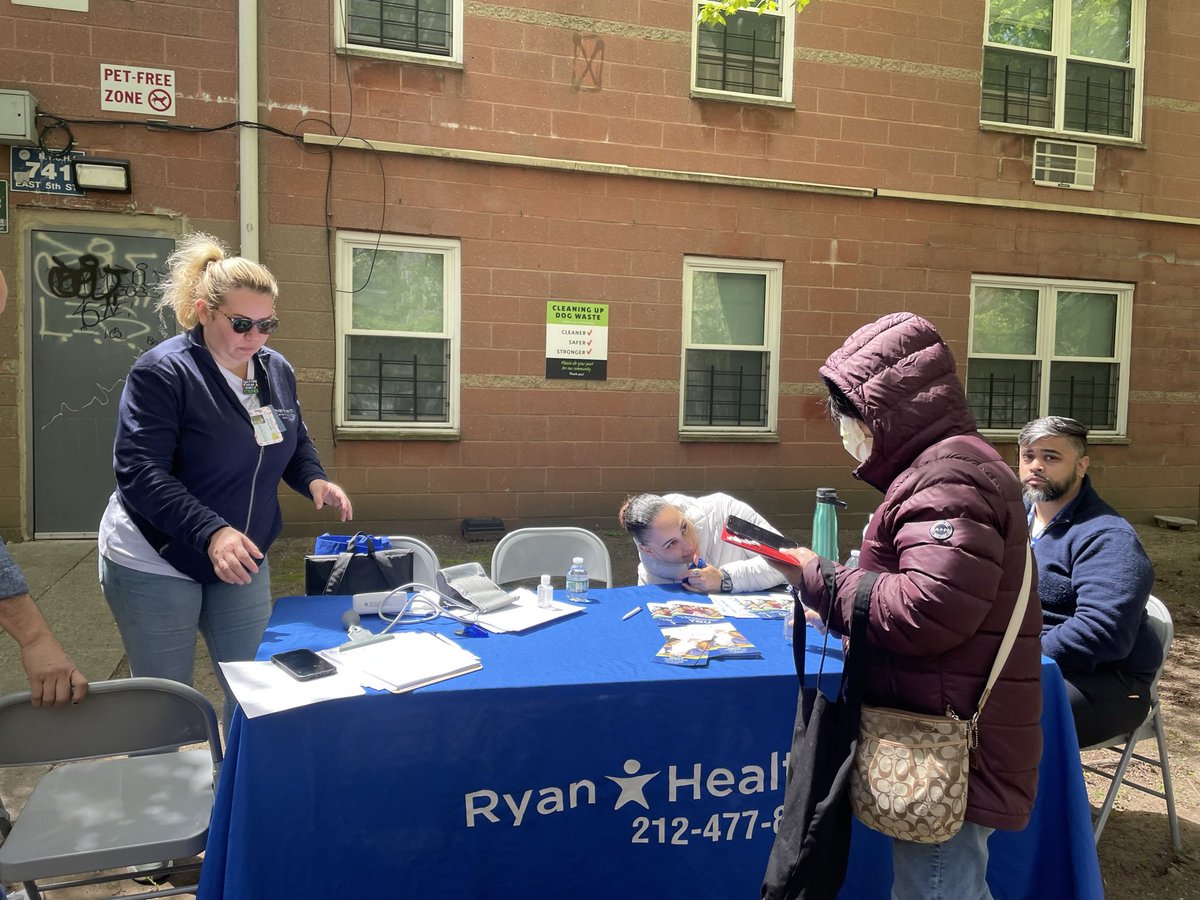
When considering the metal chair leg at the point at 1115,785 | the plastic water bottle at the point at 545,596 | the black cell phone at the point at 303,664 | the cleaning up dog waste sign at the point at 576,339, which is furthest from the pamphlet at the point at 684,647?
the cleaning up dog waste sign at the point at 576,339

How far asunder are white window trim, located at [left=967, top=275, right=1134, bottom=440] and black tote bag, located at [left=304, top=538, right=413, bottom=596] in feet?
22.6

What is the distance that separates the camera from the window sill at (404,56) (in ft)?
21.5

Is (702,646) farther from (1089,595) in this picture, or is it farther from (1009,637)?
(1089,595)

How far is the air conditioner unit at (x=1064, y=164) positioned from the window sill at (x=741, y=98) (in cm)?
261

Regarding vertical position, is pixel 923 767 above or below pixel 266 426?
below

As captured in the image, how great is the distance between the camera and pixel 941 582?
1.61m

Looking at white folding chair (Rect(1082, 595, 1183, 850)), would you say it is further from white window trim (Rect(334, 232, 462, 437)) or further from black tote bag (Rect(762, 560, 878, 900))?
white window trim (Rect(334, 232, 462, 437))

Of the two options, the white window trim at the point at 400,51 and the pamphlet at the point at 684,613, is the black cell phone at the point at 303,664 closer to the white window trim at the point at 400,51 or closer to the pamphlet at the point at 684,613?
the pamphlet at the point at 684,613

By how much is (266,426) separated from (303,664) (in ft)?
2.99

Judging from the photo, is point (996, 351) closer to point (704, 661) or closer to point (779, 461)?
point (779, 461)

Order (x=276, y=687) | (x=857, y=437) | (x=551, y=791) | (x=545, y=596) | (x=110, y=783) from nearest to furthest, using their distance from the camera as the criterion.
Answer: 1. (x=857, y=437)
2. (x=276, y=687)
3. (x=551, y=791)
4. (x=110, y=783)
5. (x=545, y=596)

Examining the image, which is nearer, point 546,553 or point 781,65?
point 546,553

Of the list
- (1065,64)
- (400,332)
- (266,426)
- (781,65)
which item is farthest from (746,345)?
(266,426)

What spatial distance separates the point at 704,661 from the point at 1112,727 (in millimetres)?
1452
